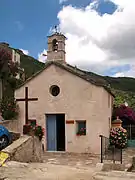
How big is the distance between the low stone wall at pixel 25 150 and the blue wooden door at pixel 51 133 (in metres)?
7.87

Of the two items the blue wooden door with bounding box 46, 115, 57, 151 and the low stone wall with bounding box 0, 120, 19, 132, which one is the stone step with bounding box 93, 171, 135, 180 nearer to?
the blue wooden door with bounding box 46, 115, 57, 151

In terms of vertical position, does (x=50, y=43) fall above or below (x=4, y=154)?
above

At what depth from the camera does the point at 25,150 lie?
30.0 ft

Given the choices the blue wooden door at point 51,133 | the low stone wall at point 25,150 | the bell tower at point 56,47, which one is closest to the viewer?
the low stone wall at point 25,150

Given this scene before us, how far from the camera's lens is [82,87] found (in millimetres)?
18172

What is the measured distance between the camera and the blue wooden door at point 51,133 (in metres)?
18.6

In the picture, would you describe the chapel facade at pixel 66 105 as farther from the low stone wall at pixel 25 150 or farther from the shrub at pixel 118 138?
the low stone wall at pixel 25 150

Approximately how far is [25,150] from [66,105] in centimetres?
945

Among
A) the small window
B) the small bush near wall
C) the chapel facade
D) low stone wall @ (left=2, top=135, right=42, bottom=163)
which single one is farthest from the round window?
low stone wall @ (left=2, top=135, right=42, bottom=163)

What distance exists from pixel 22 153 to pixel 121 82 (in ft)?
238

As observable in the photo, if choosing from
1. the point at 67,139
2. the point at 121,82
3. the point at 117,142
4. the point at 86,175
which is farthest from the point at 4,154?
the point at 121,82

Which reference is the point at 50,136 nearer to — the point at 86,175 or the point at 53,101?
the point at 53,101

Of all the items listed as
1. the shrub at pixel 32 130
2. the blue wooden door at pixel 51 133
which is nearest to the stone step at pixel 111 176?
the shrub at pixel 32 130

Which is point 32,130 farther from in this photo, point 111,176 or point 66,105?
point 66,105
